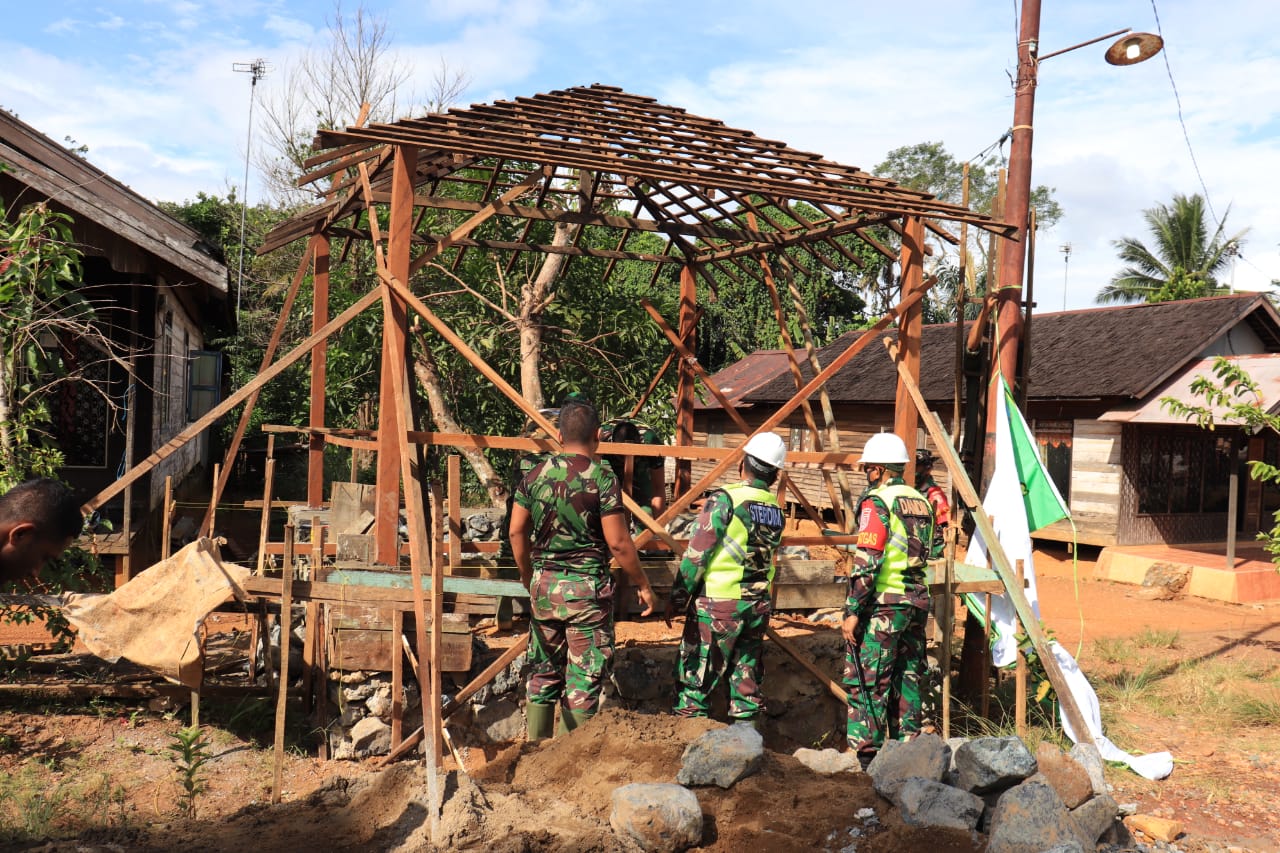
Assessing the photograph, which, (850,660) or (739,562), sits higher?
(739,562)

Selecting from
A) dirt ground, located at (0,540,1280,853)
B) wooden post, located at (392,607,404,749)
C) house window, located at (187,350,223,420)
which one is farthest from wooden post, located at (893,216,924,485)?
house window, located at (187,350,223,420)

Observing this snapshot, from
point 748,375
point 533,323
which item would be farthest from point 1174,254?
point 533,323

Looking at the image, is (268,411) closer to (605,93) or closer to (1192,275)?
(605,93)

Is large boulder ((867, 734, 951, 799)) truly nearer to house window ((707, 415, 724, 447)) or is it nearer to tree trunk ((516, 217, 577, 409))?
tree trunk ((516, 217, 577, 409))

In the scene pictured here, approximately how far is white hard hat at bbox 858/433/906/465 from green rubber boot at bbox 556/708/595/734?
230cm

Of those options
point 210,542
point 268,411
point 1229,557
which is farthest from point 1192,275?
point 210,542

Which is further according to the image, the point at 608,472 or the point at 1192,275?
the point at 1192,275

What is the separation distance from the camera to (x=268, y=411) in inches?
807

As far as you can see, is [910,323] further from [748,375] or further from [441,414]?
[748,375]

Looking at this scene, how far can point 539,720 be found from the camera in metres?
5.47

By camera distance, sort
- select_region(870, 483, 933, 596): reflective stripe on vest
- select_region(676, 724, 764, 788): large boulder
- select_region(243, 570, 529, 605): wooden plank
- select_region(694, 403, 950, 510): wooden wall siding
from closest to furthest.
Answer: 1. select_region(676, 724, 764, 788): large boulder
2. select_region(870, 483, 933, 596): reflective stripe on vest
3. select_region(243, 570, 529, 605): wooden plank
4. select_region(694, 403, 950, 510): wooden wall siding

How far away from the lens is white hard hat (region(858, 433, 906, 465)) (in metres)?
5.96

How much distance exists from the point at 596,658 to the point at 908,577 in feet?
6.48

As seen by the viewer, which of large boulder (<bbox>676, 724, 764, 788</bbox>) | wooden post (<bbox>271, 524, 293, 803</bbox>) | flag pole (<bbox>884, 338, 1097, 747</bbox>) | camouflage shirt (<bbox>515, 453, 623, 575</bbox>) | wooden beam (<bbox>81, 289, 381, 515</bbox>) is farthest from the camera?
flag pole (<bbox>884, 338, 1097, 747</bbox>)
